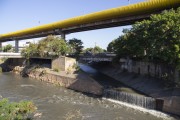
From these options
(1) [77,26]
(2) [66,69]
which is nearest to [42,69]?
(2) [66,69]

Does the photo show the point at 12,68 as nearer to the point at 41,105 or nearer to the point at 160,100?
the point at 41,105

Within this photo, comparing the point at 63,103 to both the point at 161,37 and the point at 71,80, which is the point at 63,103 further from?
the point at 161,37

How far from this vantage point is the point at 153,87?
46.5 meters

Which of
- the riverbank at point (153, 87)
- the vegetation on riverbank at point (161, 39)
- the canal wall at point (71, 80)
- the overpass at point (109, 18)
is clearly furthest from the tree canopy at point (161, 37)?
the canal wall at point (71, 80)

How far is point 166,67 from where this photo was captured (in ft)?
160

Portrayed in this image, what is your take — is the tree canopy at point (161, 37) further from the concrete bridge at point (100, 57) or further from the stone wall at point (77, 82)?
the concrete bridge at point (100, 57)

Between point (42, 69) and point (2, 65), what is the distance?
27.5 metres

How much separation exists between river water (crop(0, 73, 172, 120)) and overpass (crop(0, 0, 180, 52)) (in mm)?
22295

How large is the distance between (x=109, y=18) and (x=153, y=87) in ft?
91.5

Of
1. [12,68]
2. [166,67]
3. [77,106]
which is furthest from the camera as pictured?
[12,68]

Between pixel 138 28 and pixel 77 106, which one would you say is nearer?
pixel 77 106

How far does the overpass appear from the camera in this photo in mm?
57906

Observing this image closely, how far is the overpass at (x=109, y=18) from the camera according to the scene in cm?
5791

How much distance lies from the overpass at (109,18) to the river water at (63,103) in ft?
73.1
